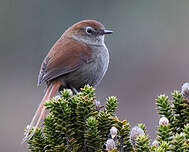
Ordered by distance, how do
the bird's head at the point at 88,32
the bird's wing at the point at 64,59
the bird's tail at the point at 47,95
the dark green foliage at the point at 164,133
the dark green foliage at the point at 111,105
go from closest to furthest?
1. the dark green foliage at the point at 164,133
2. the dark green foliage at the point at 111,105
3. the bird's tail at the point at 47,95
4. the bird's wing at the point at 64,59
5. the bird's head at the point at 88,32

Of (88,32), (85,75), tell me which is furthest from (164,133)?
(88,32)

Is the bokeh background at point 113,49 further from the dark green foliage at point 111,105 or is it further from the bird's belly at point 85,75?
the dark green foliage at point 111,105

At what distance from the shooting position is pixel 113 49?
1400 centimetres

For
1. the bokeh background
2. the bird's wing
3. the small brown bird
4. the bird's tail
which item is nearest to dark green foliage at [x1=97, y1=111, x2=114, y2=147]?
the bird's tail

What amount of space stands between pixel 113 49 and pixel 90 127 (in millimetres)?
11258

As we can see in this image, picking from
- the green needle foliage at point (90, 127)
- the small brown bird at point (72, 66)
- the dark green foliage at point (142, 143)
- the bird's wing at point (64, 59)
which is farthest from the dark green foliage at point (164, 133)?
the bird's wing at point (64, 59)

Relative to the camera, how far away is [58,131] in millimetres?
2818

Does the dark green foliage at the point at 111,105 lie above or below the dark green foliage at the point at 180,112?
above

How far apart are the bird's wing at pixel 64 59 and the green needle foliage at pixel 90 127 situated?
216 cm

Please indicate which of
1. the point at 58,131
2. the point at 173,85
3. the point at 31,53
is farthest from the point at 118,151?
the point at 31,53

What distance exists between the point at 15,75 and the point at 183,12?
5.74 m

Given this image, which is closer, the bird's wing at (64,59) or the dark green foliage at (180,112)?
the dark green foliage at (180,112)

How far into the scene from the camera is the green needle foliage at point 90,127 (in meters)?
2.78

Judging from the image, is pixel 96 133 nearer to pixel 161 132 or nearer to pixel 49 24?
pixel 161 132
